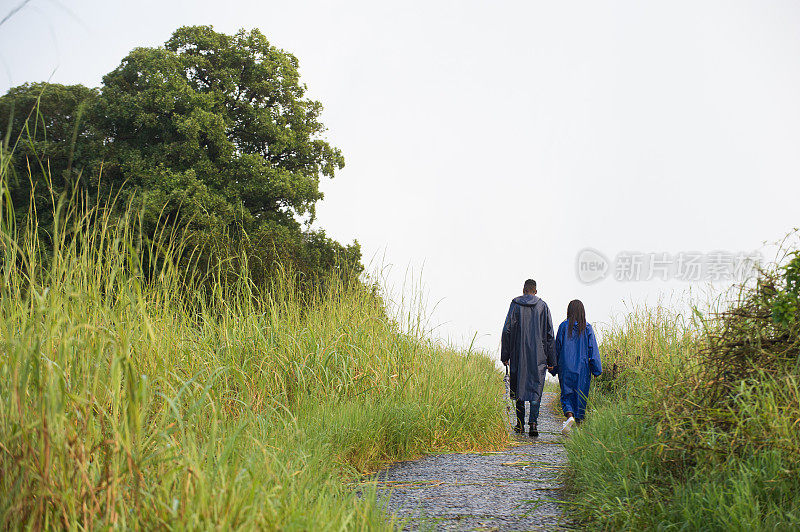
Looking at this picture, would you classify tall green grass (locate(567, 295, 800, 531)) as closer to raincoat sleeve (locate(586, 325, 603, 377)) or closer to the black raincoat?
the black raincoat

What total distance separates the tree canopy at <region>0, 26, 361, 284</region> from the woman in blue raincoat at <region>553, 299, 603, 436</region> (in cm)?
952

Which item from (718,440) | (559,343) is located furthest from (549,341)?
(718,440)

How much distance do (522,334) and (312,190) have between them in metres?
12.8

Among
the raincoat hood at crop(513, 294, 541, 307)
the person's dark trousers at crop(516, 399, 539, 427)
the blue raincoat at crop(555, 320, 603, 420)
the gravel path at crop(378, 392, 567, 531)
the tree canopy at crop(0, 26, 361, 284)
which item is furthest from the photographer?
the tree canopy at crop(0, 26, 361, 284)

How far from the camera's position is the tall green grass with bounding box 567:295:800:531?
9.86ft

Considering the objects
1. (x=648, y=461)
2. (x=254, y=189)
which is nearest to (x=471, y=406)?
(x=648, y=461)

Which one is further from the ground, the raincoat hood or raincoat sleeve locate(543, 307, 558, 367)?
the raincoat hood

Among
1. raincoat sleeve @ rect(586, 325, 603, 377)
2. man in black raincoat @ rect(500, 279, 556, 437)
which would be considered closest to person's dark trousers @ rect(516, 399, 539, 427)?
man in black raincoat @ rect(500, 279, 556, 437)

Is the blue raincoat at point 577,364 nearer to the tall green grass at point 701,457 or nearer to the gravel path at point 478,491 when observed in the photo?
the gravel path at point 478,491

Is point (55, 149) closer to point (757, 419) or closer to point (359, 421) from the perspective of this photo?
point (359, 421)

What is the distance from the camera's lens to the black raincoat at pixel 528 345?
7465 mm

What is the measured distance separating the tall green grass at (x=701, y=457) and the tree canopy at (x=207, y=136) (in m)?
12.7

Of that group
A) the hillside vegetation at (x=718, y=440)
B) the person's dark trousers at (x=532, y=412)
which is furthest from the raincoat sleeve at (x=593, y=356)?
the hillside vegetation at (x=718, y=440)

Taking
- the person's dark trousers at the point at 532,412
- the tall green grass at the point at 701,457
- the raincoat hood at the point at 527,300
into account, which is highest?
the raincoat hood at the point at 527,300
